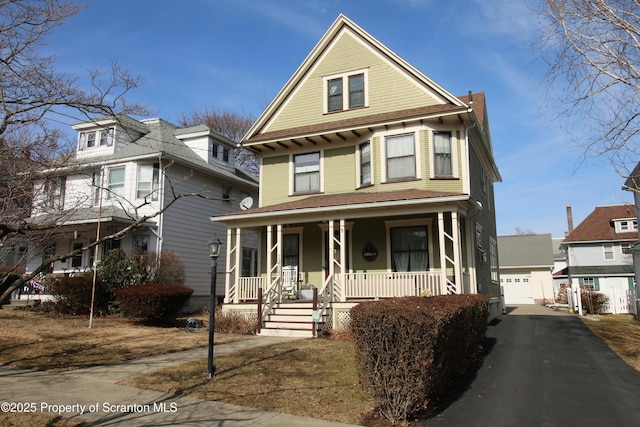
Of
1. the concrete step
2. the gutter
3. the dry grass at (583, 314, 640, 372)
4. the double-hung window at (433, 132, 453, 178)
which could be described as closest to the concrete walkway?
the concrete step

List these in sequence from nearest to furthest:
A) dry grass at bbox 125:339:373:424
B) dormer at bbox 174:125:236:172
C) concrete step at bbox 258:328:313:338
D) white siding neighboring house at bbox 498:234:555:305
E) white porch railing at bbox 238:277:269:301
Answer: dry grass at bbox 125:339:373:424 → concrete step at bbox 258:328:313:338 → white porch railing at bbox 238:277:269:301 → dormer at bbox 174:125:236:172 → white siding neighboring house at bbox 498:234:555:305

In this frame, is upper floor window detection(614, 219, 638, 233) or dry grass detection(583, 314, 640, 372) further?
upper floor window detection(614, 219, 638, 233)

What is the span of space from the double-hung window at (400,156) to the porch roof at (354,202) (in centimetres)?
92

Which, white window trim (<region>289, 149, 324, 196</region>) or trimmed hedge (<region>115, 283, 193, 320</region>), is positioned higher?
Result: white window trim (<region>289, 149, 324, 196</region>)

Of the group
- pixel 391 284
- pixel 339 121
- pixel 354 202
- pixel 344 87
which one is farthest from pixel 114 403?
pixel 344 87

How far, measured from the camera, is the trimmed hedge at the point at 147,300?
51.1ft

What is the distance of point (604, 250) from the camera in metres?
34.5

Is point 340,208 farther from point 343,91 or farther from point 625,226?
point 625,226

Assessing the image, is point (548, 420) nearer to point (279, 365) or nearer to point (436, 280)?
point (279, 365)

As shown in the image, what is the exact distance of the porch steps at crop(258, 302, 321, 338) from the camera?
43.4 feet

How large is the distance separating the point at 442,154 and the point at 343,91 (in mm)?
4565

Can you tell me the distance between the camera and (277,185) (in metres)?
18.0

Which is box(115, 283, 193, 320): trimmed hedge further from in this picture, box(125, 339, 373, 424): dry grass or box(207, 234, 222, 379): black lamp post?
box(207, 234, 222, 379): black lamp post

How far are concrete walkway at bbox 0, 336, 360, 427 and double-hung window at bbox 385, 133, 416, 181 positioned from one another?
33.7 feet
